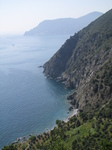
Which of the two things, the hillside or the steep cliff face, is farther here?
the steep cliff face

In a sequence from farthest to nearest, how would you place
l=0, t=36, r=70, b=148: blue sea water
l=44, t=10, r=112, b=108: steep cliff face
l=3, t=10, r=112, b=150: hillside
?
l=44, t=10, r=112, b=108: steep cliff face
l=0, t=36, r=70, b=148: blue sea water
l=3, t=10, r=112, b=150: hillside

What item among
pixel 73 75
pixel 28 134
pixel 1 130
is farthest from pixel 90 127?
pixel 73 75

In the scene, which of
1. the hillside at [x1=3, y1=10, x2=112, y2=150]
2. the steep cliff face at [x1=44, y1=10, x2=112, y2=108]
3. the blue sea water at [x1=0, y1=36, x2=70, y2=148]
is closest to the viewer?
the hillside at [x1=3, y1=10, x2=112, y2=150]

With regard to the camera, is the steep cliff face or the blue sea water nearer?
the blue sea water

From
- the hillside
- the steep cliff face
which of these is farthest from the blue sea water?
the steep cliff face

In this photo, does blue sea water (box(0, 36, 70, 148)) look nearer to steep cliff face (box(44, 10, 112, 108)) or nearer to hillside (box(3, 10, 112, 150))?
hillside (box(3, 10, 112, 150))

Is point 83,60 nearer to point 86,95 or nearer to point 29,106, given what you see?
point 86,95

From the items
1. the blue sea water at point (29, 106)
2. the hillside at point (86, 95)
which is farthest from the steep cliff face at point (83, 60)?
the blue sea water at point (29, 106)

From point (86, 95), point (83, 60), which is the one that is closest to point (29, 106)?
point (86, 95)
